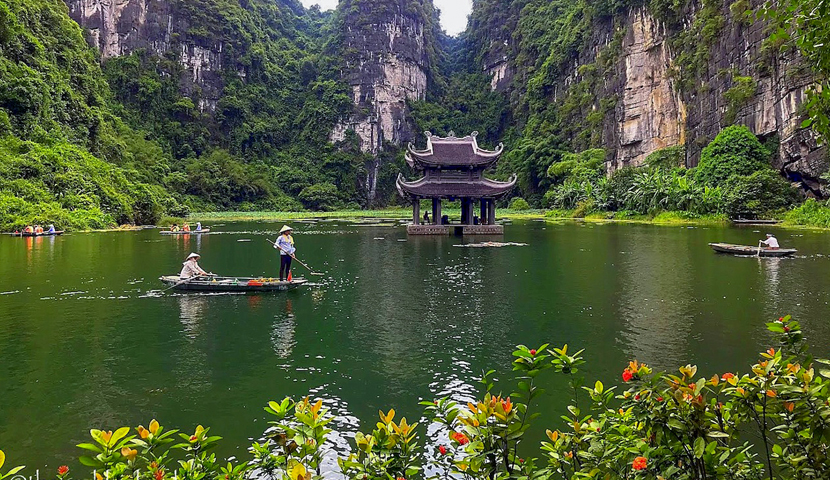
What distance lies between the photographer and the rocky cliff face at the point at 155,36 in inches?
3228

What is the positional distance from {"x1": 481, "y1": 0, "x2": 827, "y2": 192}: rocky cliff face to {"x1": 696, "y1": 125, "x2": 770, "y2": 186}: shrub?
0.99 metres

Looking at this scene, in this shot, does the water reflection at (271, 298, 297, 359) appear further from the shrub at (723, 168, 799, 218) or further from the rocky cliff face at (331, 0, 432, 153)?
the rocky cliff face at (331, 0, 432, 153)

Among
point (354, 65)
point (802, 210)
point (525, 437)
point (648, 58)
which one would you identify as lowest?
point (525, 437)

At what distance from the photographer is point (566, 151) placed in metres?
69.1

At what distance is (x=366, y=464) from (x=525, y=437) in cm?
282

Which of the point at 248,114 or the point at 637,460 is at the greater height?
the point at 248,114

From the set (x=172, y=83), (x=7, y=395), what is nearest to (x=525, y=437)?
(x=7, y=395)

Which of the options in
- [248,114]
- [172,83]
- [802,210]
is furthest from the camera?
[248,114]

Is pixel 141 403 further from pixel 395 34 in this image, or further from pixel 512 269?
pixel 395 34

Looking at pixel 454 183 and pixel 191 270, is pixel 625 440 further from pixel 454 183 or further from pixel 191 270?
pixel 454 183

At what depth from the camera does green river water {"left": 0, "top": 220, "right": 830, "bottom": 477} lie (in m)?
5.74

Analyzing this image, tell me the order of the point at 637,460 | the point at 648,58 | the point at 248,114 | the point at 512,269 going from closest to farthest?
1. the point at 637,460
2. the point at 512,269
3. the point at 648,58
4. the point at 248,114

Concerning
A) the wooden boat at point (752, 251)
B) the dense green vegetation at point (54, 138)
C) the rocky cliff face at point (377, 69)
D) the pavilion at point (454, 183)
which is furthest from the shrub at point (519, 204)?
the wooden boat at point (752, 251)

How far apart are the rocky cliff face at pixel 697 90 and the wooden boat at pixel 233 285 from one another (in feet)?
94.0
